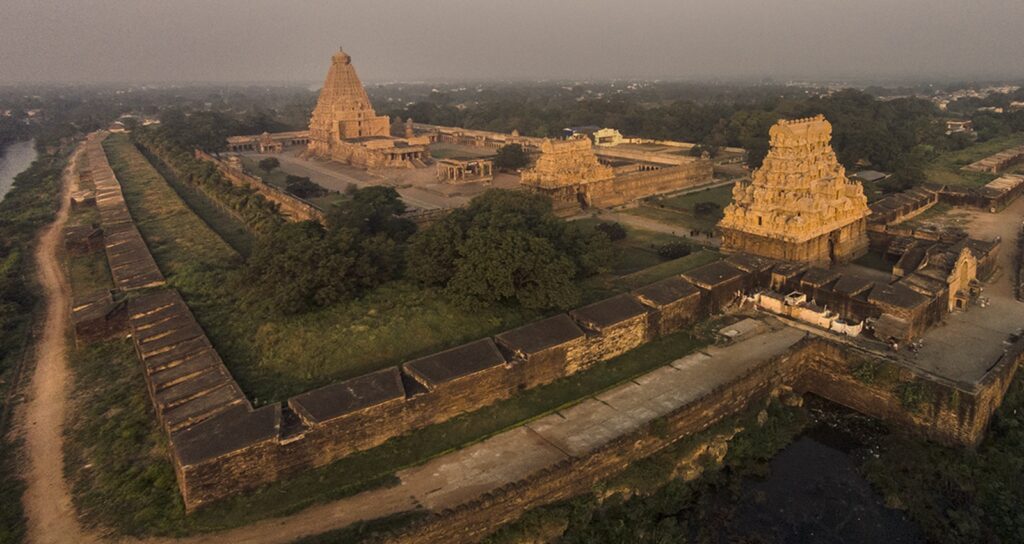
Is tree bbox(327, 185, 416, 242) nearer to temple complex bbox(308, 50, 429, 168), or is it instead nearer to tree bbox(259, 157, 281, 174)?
temple complex bbox(308, 50, 429, 168)

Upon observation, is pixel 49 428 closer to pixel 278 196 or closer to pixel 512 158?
pixel 278 196

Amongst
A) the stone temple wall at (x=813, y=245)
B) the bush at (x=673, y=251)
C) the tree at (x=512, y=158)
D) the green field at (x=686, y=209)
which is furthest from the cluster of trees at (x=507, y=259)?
the tree at (x=512, y=158)

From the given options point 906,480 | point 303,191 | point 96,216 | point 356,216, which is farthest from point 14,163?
point 906,480

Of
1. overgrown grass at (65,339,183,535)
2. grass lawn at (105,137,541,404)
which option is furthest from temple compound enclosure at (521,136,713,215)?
overgrown grass at (65,339,183,535)

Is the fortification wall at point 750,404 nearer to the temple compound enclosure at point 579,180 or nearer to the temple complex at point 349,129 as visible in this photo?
the temple compound enclosure at point 579,180

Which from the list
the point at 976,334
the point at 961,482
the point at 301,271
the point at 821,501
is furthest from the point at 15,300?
the point at 976,334

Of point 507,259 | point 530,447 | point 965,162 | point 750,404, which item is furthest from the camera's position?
point 965,162
